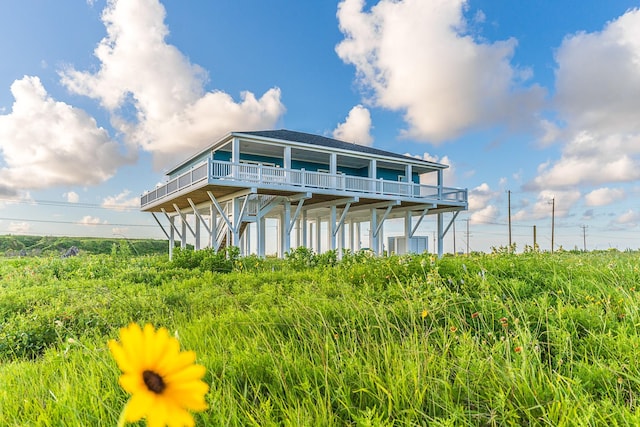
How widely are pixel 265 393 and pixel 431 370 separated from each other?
3.20ft

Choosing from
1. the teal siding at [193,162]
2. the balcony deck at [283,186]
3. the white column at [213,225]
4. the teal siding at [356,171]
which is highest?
the teal siding at [193,162]

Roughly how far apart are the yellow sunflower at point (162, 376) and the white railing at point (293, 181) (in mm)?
14021

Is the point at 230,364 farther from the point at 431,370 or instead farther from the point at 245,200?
the point at 245,200

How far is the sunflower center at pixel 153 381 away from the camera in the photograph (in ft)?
2.13

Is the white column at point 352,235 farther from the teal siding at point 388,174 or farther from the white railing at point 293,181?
the white railing at point 293,181

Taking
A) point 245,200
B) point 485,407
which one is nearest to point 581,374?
point 485,407

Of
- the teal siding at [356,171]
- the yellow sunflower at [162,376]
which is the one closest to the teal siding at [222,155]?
the teal siding at [356,171]

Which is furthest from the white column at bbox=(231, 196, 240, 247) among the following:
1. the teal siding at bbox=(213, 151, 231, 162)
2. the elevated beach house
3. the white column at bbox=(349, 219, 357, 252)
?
the white column at bbox=(349, 219, 357, 252)

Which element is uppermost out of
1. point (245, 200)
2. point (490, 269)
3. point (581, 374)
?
point (245, 200)

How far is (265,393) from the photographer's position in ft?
8.04

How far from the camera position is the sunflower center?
648 mm

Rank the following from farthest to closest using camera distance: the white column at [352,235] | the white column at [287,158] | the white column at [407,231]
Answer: the white column at [352,235] < the white column at [407,231] < the white column at [287,158]

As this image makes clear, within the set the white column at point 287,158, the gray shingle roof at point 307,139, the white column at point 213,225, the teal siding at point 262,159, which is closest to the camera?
the white column at point 287,158

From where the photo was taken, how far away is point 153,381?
0.65 meters
